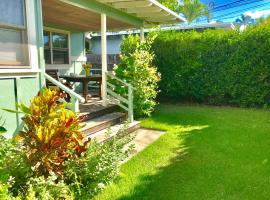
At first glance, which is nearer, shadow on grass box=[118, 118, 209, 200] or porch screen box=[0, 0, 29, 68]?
shadow on grass box=[118, 118, 209, 200]

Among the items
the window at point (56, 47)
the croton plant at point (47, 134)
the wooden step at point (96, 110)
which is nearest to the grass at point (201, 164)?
the croton plant at point (47, 134)

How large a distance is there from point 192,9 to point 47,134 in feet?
93.2

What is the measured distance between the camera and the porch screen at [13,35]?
3.97 metres

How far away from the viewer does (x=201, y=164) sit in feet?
14.1

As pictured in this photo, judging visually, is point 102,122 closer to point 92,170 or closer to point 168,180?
point 168,180

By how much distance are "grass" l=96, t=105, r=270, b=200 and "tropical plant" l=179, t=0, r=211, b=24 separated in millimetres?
23919

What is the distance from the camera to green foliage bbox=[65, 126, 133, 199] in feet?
10.2

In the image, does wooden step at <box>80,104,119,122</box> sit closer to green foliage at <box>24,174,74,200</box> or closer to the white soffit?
the white soffit

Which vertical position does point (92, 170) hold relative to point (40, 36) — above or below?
below

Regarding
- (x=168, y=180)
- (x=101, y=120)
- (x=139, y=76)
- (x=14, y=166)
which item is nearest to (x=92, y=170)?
(x=14, y=166)

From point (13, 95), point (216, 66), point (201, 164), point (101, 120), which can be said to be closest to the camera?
point (13, 95)

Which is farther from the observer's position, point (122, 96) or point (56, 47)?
point (56, 47)

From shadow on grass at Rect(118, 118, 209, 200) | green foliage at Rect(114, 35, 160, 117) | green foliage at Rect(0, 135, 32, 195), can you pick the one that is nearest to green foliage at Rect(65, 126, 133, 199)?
shadow on grass at Rect(118, 118, 209, 200)

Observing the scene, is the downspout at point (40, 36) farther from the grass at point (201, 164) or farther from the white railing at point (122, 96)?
the white railing at point (122, 96)
